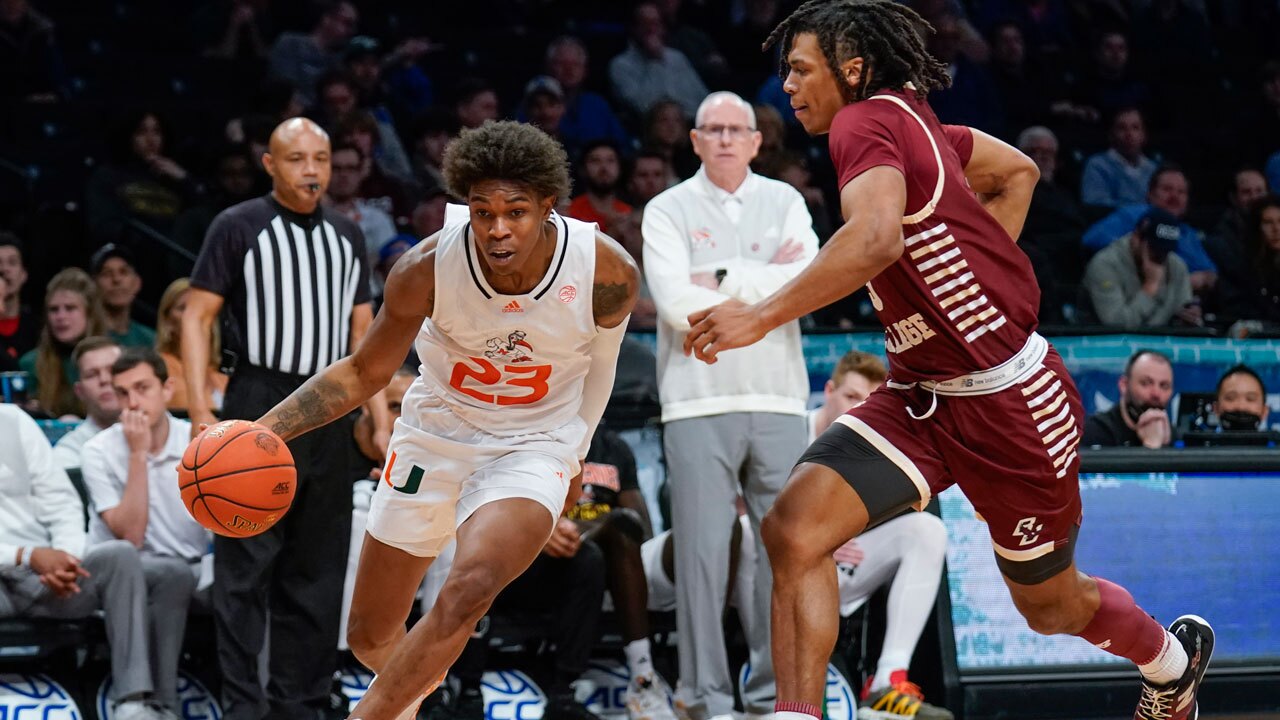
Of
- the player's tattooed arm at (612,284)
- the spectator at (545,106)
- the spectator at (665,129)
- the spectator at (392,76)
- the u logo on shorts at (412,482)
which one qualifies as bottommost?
the u logo on shorts at (412,482)

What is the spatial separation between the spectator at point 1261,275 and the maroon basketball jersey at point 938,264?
19.5 ft

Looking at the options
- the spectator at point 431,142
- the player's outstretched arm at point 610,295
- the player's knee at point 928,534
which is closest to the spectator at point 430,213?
the spectator at point 431,142

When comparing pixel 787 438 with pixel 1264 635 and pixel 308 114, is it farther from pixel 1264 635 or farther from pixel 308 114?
pixel 308 114

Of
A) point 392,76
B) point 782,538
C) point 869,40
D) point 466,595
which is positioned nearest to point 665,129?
point 392,76

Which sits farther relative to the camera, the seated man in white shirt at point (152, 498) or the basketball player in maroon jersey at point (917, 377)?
the seated man in white shirt at point (152, 498)

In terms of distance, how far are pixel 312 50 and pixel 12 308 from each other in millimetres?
3354

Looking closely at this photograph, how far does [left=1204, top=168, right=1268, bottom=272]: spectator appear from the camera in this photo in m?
9.88

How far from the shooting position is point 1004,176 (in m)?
4.50

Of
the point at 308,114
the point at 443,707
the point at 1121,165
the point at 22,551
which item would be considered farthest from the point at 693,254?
the point at 1121,165

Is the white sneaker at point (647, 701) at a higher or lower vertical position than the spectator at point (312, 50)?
lower

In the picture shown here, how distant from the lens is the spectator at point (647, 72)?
35.2 ft

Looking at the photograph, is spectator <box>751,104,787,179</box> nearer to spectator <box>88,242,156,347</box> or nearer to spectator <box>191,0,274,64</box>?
spectator <box>88,242,156,347</box>

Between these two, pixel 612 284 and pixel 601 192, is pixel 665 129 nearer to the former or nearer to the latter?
pixel 601 192

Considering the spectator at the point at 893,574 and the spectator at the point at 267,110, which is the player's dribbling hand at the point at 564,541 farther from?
the spectator at the point at 267,110
